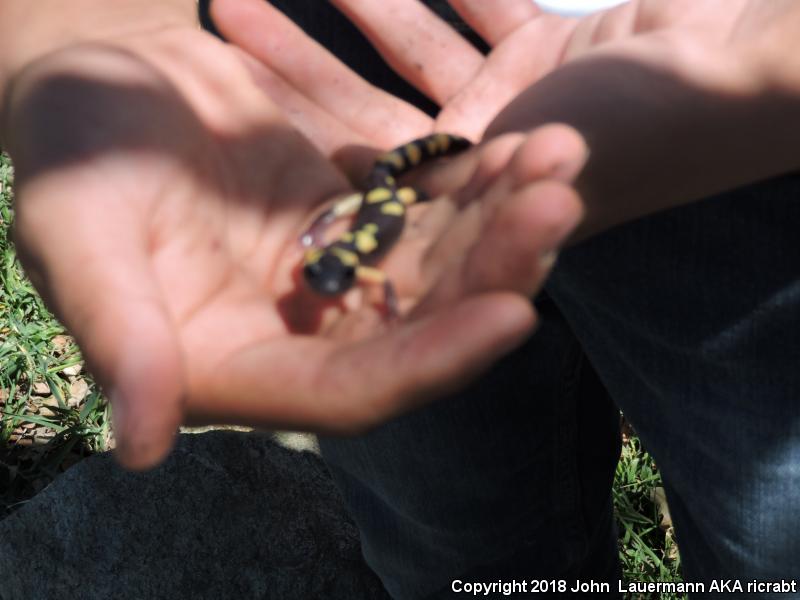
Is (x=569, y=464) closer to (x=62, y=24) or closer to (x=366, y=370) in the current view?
(x=366, y=370)

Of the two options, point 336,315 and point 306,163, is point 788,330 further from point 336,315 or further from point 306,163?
point 306,163

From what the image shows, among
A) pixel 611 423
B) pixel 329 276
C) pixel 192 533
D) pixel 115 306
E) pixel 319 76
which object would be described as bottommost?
pixel 192 533

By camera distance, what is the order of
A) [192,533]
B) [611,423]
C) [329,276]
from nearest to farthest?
[329,276] < [611,423] < [192,533]

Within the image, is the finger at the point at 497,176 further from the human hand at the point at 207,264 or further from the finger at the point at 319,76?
the finger at the point at 319,76

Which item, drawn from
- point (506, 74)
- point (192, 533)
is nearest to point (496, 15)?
point (506, 74)

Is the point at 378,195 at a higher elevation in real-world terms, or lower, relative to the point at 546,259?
lower

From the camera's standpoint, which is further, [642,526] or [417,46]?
[642,526]

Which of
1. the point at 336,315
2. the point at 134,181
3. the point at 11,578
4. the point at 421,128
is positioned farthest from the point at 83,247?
the point at 11,578
